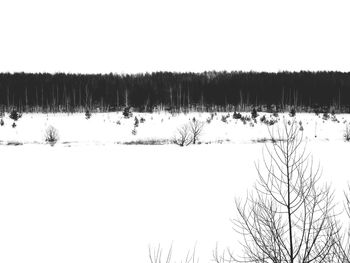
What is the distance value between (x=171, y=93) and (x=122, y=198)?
138ft

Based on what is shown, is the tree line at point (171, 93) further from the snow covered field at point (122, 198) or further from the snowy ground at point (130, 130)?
the snow covered field at point (122, 198)

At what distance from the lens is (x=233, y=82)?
60625 mm

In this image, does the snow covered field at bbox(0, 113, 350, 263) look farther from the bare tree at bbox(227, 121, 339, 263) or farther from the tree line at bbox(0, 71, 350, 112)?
the tree line at bbox(0, 71, 350, 112)

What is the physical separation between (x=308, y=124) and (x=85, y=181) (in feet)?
98.3

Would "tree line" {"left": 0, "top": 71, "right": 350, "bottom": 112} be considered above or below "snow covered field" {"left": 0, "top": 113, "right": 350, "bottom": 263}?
above

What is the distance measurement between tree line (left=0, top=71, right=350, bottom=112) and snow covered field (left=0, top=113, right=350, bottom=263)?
96.9 feet

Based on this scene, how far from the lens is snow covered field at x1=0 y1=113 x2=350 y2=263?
8.85 m

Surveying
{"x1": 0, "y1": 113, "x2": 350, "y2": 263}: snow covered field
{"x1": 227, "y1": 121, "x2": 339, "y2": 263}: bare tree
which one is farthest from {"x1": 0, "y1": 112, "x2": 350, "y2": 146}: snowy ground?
{"x1": 227, "y1": 121, "x2": 339, "y2": 263}: bare tree

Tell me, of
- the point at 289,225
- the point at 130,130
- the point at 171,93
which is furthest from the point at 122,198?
the point at 171,93

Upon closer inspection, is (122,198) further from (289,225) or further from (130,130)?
(130,130)

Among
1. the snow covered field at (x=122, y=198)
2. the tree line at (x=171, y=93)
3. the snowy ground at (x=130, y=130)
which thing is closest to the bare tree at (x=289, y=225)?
the snow covered field at (x=122, y=198)

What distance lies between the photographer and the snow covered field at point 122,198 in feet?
29.0

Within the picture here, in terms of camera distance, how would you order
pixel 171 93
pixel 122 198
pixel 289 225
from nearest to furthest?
pixel 289 225 → pixel 122 198 → pixel 171 93

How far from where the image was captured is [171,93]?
177 ft
